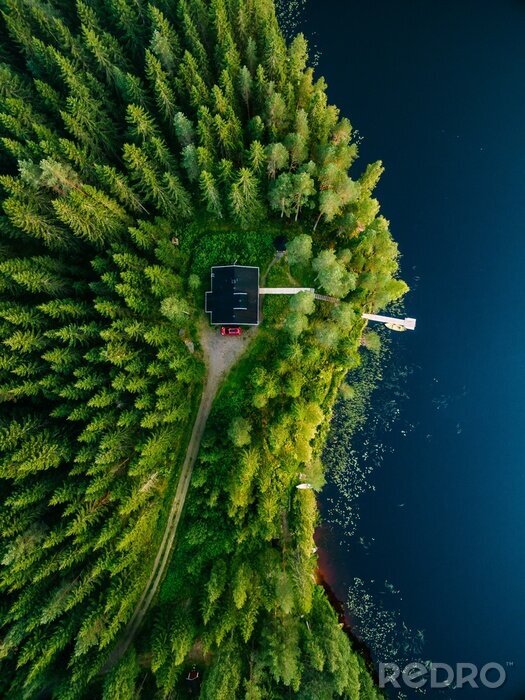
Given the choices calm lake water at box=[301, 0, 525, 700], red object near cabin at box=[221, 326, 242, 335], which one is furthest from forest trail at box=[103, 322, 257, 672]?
calm lake water at box=[301, 0, 525, 700]

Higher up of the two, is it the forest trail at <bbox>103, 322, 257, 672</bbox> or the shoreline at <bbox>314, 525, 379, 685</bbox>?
the forest trail at <bbox>103, 322, 257, 672</bbox>

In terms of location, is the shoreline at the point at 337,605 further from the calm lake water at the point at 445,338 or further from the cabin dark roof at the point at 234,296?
the cabin dark roof at the point at 234,296

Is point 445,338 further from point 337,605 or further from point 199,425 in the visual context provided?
point 337,605

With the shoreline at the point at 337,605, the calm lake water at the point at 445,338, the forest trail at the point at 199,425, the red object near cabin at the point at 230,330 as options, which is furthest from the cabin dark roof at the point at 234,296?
the shoreline at the point at 337,605

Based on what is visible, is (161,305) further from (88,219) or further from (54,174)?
(54,174)

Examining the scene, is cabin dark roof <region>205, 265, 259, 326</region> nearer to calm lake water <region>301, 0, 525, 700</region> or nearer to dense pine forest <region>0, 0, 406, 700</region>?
dense pine forest <region>0, 0, 406, 700</region>

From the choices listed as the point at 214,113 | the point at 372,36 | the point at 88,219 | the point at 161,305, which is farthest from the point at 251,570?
the point at 372,36

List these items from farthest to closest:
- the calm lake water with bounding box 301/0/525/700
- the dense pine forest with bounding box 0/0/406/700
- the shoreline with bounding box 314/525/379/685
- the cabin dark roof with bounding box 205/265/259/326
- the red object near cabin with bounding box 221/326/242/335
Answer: the calm lake water with bounding box 301/0/525/700, the shoreline with bounding box 314/525/379/685, the red object near cabin with bounding box 221/326/242/335, the cabin dark roof with bounding box 205/265/259/326, the dense pine forest with bounding box 0/0/406/700

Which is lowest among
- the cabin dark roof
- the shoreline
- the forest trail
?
the shoreline
